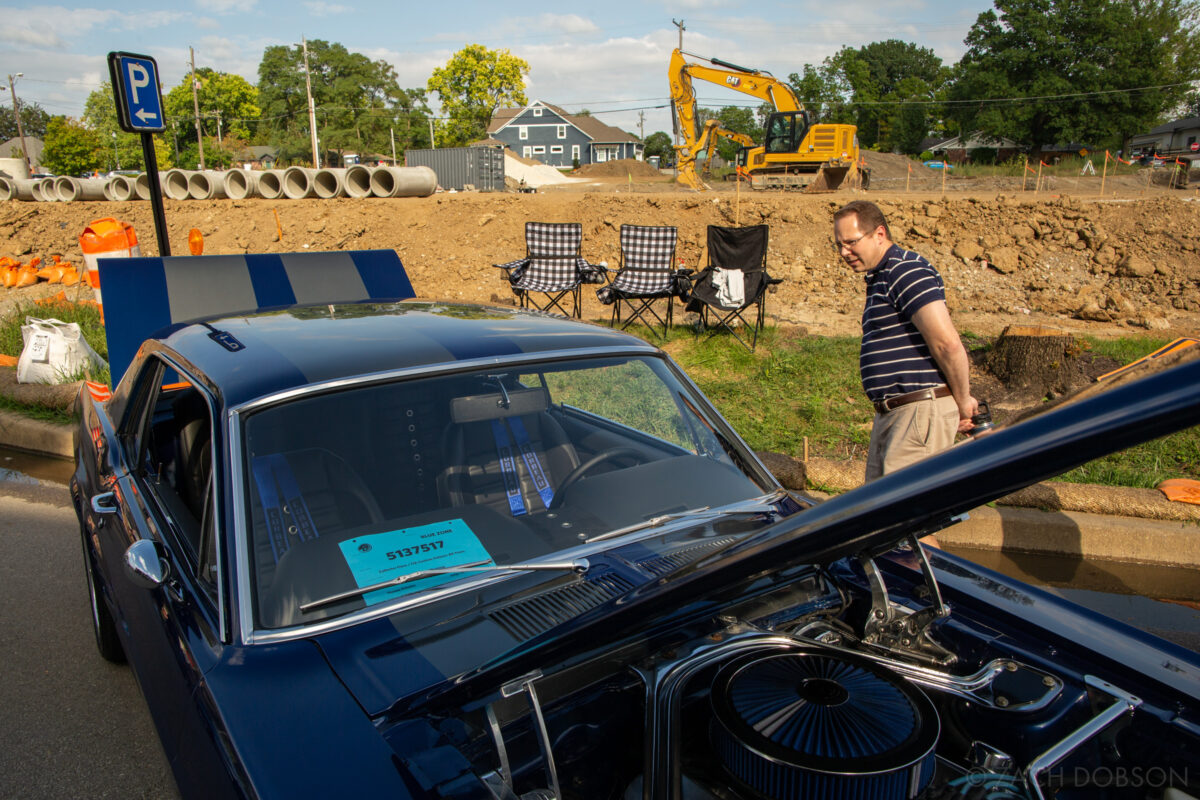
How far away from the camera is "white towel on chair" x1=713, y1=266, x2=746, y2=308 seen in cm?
902

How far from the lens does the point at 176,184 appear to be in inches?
856

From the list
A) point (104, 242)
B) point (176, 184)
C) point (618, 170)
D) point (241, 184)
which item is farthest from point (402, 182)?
point (618, 170)

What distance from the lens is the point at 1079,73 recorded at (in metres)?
48.5

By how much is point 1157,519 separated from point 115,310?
20.9 ft

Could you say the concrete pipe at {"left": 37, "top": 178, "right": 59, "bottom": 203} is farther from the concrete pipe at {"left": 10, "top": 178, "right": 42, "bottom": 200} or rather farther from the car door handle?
the car door handle

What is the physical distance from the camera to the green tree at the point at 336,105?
75.0 meters

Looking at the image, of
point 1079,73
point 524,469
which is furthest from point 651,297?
point 1079,73

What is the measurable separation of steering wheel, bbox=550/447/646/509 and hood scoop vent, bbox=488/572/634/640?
522mm

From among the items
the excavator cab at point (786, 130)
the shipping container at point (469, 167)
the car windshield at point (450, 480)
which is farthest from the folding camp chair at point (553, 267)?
the shipping container at point (469, 167)

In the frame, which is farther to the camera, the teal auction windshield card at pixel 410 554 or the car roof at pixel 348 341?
the car roof at pixel 348 341

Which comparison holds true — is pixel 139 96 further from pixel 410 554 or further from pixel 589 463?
pixel 410 554

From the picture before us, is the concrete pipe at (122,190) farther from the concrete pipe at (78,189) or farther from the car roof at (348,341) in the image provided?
the car roof at (348,341)

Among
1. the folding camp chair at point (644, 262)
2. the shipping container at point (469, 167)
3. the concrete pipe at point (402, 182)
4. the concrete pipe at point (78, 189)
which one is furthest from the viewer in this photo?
the shipping container at point (469, 167)

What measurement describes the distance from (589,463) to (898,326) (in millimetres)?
1775
